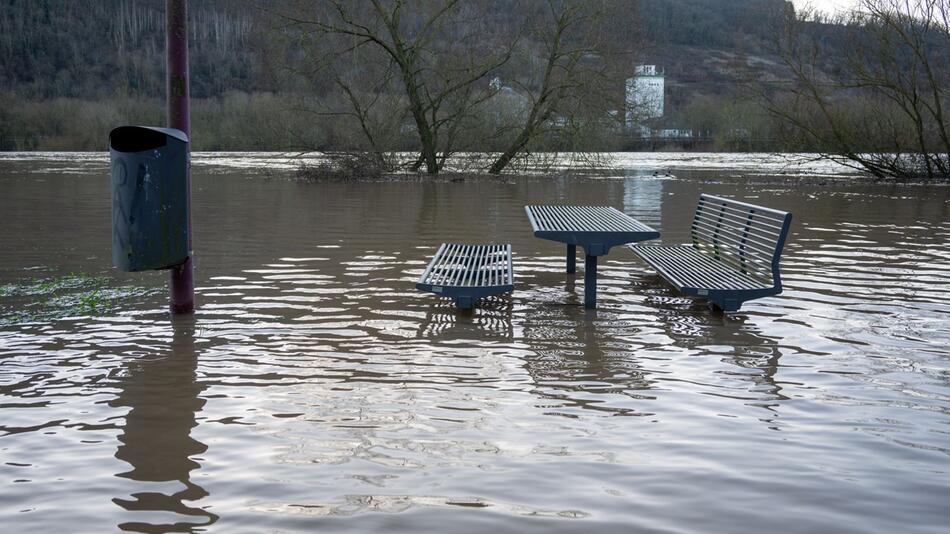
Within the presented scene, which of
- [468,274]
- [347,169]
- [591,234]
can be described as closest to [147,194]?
[468,274]

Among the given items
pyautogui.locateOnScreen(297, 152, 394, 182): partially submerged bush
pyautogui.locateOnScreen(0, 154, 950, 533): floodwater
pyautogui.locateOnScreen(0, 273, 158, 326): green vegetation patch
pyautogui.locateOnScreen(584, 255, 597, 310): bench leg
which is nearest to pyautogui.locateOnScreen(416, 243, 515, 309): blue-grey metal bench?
pyautogui.locateOnScreen(0, 154, 950, 533): floodwater

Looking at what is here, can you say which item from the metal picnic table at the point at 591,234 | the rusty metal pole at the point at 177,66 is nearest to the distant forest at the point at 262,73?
the metal picnic table at the point at 591,234

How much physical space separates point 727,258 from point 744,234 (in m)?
1.13

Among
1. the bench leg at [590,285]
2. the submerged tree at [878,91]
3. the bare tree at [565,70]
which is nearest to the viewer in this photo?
the bench leg at [590,285]

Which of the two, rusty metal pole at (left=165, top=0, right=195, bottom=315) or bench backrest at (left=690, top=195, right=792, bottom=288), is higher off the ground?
rusty metal pole at (left=165, top=0, right=195, bottom=315)

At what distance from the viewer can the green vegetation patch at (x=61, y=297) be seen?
755 cm

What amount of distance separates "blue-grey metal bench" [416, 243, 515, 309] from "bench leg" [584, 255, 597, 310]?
61cm

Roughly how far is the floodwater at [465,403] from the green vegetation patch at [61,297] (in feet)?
0.15

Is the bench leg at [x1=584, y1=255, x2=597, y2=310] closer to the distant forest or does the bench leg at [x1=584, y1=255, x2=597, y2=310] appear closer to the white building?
the distant forest

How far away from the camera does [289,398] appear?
518cm

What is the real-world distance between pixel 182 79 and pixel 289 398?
116 inches

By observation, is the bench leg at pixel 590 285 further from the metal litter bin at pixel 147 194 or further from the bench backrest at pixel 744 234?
the metal litter bin at pixel 147 194

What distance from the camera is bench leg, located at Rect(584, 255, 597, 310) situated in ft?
25.7

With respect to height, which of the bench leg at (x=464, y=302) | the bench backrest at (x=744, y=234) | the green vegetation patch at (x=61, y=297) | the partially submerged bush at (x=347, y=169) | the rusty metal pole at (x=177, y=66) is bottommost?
the green vegetation patch at (x=61, y=297)
